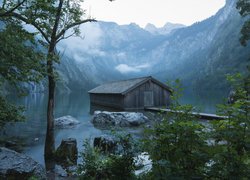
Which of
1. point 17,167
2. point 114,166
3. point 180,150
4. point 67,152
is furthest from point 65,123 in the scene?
point 180,150

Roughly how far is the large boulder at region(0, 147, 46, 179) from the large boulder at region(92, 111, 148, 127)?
56.4 ft

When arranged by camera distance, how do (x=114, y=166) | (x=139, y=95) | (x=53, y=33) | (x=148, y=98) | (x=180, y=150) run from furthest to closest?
(x=148, y=98), (x=139, y=95), (x=53, y=33), (x=114, y=166), (x=180, y=150)

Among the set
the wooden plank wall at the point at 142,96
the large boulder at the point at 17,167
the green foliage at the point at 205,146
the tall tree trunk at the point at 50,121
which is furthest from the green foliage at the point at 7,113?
the wooden plank wall at the point at 142,96

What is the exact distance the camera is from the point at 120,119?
27.3 metres

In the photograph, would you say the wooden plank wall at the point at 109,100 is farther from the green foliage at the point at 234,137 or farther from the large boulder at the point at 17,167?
the green foliage at the point at 234,137

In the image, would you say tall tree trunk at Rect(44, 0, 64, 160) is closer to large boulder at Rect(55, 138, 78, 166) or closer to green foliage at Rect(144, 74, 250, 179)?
large boulder at Rect(55, 138, 78, 166)

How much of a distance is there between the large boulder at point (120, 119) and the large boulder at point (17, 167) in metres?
17.2

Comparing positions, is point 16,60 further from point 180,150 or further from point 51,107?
point 180,150

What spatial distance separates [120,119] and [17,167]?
1879 cm

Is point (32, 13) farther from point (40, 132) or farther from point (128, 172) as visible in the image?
point (40, 132)

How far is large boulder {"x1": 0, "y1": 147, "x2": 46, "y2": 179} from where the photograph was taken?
339 inches

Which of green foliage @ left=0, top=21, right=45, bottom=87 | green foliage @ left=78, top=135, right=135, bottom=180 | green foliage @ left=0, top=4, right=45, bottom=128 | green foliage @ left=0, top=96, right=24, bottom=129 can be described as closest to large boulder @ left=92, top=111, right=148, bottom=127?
green foliage @ left=0, top=96, right=24, bottom=129

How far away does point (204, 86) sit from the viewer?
147 m

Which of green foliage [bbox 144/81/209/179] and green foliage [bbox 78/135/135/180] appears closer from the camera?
green foliage [bbox 144/81/209/179]
